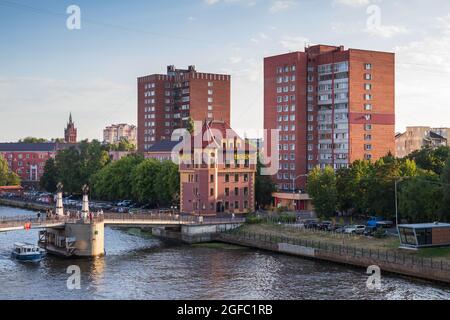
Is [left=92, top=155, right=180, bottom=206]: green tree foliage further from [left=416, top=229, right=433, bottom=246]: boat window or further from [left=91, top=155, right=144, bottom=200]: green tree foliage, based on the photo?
[left=416, top=229, right=433, bottom=246]: boat window

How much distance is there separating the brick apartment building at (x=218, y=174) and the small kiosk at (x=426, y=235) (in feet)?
115

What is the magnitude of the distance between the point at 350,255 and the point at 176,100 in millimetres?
105995

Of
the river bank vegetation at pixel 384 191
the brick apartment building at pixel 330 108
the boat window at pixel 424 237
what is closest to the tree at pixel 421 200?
the river bank vegetation at pixel 384 191

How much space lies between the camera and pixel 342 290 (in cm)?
4441

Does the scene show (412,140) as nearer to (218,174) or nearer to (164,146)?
(164,146)

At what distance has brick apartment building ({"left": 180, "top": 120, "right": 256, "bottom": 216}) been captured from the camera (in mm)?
84500

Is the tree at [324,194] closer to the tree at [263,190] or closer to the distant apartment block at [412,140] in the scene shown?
the tree at [263,190]

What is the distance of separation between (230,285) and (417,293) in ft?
44.0

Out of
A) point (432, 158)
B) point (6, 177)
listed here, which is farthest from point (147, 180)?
point (6, 177)

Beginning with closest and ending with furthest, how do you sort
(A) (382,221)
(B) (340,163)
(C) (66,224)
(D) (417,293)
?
(D) (417,293) < (C) (66,224) < (A) (382,221) < (B) (340,163)

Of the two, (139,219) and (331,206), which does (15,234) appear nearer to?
(139,219)

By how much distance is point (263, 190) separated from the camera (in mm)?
94750
